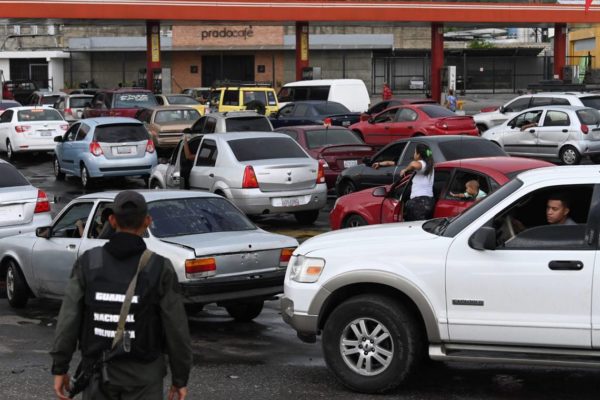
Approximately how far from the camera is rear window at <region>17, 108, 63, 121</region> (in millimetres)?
28500

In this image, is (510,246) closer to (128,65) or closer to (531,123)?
(531,123)

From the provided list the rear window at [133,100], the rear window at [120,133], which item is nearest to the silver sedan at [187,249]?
the rear window at [120,133]

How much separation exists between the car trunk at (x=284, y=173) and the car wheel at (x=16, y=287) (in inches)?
210

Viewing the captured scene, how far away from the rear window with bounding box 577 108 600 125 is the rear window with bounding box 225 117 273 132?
7.69 metres

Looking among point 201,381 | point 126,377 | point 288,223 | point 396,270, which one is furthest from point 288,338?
point 288,223

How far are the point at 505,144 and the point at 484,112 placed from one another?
5.59m

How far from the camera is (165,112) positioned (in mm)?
28188

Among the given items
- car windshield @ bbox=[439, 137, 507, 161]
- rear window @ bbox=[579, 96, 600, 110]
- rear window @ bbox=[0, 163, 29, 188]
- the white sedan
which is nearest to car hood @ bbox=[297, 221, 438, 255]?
rear window @ bbox=[0, 163, 29, 188]

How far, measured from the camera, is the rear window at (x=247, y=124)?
866 inches

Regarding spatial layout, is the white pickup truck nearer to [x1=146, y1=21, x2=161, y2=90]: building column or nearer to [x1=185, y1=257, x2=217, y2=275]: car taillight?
[x1=185, y1=257, x2=217, y2=275]: car taillight

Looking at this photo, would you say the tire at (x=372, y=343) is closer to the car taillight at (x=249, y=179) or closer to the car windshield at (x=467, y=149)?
the car windshield at (x=467, y=149)

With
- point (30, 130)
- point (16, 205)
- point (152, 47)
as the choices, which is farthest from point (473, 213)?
point (152, 47)

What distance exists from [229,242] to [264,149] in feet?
23.6

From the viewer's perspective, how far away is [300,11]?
137ft
